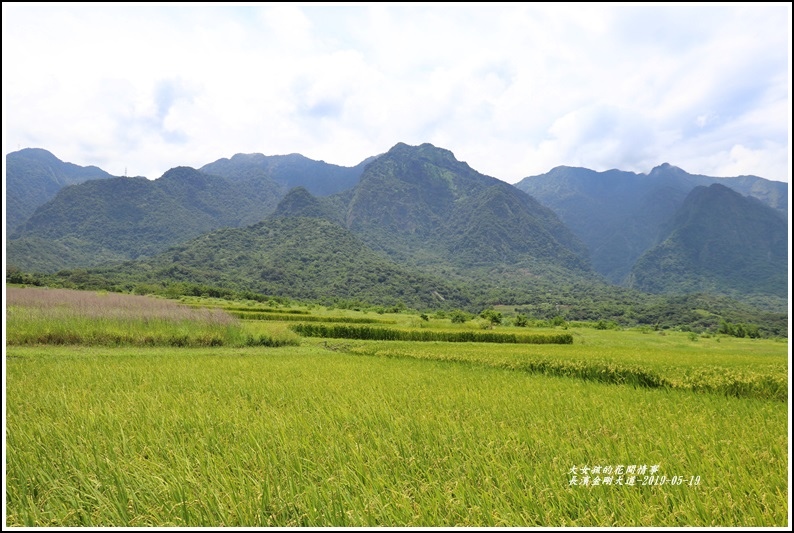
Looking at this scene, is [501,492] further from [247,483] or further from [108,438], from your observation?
[108,438]

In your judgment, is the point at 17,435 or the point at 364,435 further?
the point at 364,435

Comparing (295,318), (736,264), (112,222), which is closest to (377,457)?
(295,318)

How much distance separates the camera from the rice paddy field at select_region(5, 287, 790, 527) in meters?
3.53

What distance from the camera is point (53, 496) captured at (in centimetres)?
376

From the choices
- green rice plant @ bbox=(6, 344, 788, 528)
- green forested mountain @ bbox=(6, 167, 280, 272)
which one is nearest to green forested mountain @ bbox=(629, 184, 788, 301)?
green rice plant @ bbox=(6, 344, 788, 528)

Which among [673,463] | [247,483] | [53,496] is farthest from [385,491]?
[673,463]

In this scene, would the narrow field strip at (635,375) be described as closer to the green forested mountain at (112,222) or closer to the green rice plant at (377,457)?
the green rice plant at (377,457)

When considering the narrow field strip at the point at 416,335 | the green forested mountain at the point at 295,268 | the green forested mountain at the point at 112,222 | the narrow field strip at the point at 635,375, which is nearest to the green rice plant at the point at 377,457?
the narrow field strip at the point at 635,375

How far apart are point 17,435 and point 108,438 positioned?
117cm

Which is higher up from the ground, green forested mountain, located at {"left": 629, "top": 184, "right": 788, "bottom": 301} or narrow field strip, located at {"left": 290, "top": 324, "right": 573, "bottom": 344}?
green forested mountain, located at {"left": 629, "top": 184, "right": 788, "bottom": 301}

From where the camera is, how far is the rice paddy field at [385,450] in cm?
353

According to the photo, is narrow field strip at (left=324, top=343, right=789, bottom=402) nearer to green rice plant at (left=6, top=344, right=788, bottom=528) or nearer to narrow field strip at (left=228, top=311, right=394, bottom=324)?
green rice plant at (left=6, top=344, right=788, bottom=528)

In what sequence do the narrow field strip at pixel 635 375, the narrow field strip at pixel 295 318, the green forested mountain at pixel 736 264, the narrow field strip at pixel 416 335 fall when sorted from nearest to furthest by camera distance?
the narrow field strip at pixel 635 375
the narrow field strip at pixel 416 335
the narrow field strip at pixel 295 318
the green forested mountain at pixel 736 264

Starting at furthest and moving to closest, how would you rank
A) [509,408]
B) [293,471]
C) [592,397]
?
[592,397] < [509,408] < [293,471]
